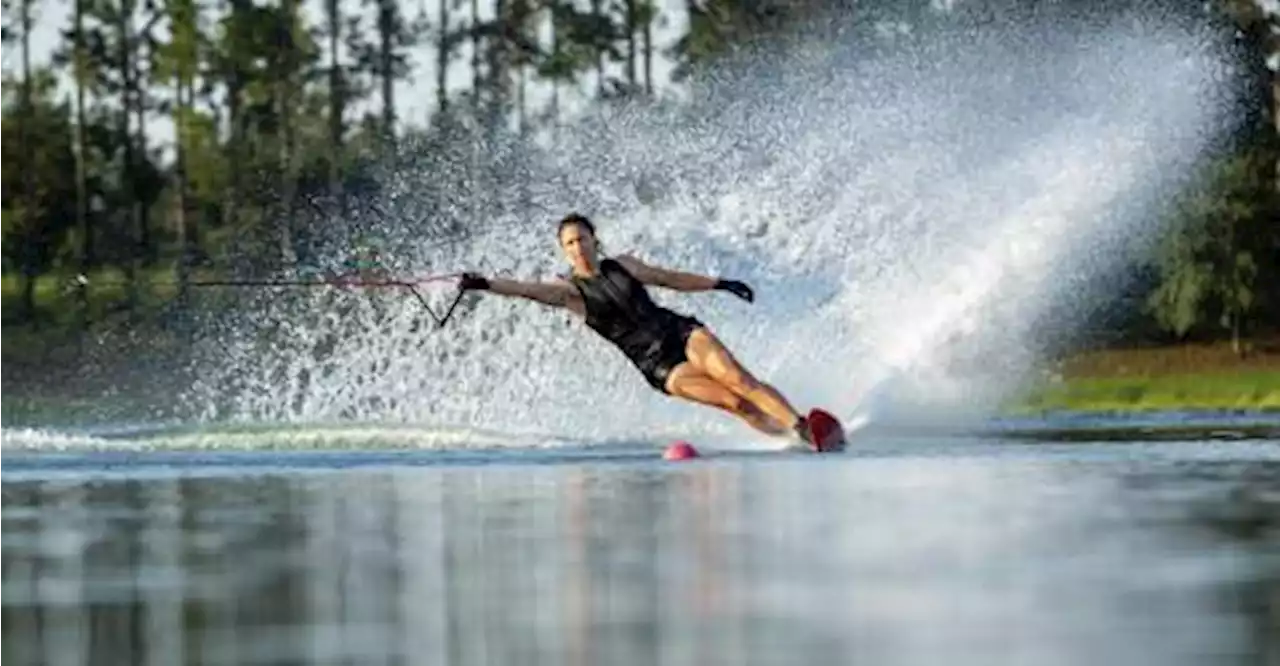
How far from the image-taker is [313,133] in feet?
211

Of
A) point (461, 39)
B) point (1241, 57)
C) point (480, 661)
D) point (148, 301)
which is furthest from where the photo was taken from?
point (461, 39)

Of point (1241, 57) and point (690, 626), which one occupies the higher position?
point (1241, 57)

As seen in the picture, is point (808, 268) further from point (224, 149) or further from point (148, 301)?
point (224, 149)

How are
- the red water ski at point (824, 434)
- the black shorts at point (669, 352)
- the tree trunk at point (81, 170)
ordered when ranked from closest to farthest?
the red water ski at point (824, 434)
the black shorts at point (669, 352)
the tree trunk at point (81, 170)

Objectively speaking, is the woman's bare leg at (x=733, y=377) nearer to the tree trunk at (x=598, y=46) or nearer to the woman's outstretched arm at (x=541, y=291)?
the woman's outstretched arm at (x=541, y=291)

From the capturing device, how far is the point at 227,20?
6456 centimetres

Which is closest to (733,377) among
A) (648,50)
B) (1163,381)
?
(1163,381)

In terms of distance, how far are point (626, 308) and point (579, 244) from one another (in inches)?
18.4

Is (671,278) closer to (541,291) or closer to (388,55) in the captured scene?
(541,291)

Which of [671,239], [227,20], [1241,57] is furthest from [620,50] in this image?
[671,239]

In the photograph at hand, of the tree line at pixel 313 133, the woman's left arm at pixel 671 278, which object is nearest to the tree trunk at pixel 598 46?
the tree line at pixel 313 133

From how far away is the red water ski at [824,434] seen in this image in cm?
2006

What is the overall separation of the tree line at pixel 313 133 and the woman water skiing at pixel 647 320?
90.1 feet

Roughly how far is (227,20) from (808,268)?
1553 inches
